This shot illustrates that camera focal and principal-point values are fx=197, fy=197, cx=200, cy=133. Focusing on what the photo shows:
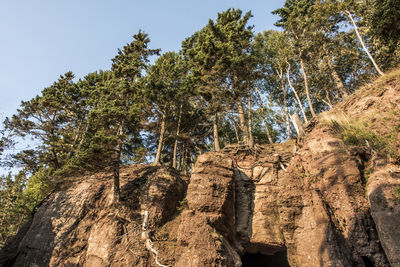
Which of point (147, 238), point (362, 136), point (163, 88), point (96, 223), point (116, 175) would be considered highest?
point (163, 88)

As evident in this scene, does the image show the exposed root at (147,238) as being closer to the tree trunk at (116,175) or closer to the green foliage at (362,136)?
the tree trunk at (116,175)

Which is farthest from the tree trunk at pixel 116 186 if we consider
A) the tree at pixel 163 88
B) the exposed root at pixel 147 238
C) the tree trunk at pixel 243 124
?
the tree trunk at pixel 243 124

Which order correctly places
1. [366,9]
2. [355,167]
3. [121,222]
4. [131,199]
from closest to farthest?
[355,167], [121,222], [131,199], [366,9]

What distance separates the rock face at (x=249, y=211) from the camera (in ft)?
24.9

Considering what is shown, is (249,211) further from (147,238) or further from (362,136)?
(362,136)

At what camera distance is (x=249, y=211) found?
472 inches

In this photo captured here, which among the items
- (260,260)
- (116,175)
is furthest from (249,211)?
(116,175)

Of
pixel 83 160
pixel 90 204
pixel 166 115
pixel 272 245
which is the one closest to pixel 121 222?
pixel 90 204

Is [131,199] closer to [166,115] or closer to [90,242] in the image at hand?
[90,242]

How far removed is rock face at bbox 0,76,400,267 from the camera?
7.60 meters

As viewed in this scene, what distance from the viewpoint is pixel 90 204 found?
42.1 ft

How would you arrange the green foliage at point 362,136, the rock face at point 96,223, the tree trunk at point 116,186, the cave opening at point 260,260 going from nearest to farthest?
the green foliage at point 362,136 → the rock face at point 96,223 → the tree trunk at point 116,186 → the cave opening at point 260,260

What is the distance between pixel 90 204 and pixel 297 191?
12.6 meters

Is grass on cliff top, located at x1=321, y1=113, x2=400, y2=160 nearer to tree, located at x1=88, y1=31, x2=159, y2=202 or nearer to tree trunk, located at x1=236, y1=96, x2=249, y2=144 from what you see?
tree trunk, located at x1=236, y1=96, x2=249, y2=144
